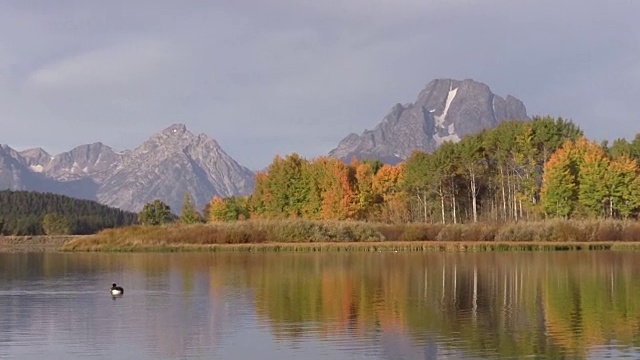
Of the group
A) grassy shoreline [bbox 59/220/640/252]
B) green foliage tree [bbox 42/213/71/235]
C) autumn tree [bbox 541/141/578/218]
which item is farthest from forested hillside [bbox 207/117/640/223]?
green foliage tree [bbox 42/213/71/235]

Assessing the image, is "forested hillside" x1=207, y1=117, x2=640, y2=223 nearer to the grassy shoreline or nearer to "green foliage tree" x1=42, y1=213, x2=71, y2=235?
the grassy shoreline

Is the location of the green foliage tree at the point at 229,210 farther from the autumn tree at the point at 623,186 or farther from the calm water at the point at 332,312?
the calm water at the point at 332,312

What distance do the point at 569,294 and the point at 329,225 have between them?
5251cm

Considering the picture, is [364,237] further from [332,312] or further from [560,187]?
[332,312]

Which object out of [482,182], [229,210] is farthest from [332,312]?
[229,210]

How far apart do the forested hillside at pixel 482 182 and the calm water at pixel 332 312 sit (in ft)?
104

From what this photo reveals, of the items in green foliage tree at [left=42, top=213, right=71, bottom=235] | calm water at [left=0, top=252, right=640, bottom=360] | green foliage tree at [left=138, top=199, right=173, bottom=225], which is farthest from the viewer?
green foliage tree at [left=42, top=213, right=71, bottom=235]

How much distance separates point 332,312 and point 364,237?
54.5m

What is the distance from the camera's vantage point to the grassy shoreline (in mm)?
76812

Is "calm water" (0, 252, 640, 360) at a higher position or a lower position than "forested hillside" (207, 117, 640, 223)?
lower

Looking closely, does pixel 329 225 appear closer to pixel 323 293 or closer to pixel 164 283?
pixel 164 283

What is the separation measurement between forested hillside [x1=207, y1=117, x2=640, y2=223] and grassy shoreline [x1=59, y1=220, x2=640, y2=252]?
8.34 meters

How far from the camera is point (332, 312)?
33031 millimetres

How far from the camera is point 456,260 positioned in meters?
61.7
